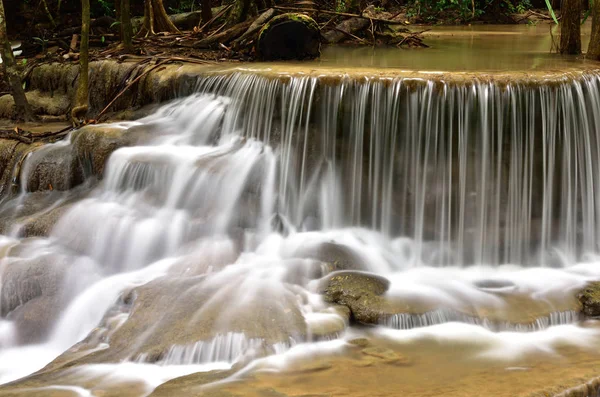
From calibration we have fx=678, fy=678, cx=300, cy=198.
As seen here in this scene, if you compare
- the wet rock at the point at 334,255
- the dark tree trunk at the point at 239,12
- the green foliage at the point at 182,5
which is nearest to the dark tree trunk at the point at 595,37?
the wet rock at the point at 334,255

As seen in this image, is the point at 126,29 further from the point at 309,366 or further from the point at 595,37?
the point at 309,366

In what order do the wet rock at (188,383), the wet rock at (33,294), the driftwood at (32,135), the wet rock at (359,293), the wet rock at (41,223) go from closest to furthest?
the wet rock at (188,383) < the wet rock at (359,293) < the wet rock at (33,294) < the wet rock at (41,223) < the driftwood at (32,135)

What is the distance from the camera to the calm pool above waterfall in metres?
5.01

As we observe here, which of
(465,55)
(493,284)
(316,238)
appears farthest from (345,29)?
(493,284)

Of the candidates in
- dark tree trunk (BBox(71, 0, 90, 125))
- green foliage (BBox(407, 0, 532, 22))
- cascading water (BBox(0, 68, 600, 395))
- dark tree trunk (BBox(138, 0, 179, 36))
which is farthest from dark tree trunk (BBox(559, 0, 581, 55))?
green foliage (BBox(407, 0, 532, 22))

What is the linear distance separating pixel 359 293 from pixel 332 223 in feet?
4.47

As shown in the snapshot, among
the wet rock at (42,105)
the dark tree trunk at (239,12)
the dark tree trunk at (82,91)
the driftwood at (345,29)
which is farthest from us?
the driftwood at (345,29)

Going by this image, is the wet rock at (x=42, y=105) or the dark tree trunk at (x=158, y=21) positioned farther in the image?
the dark tree trunk at (x=158, y=21)

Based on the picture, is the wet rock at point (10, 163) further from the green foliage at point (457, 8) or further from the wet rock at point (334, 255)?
the green foliage at point (457, 8)

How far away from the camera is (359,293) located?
5.78 meters

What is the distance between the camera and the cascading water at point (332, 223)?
564cm

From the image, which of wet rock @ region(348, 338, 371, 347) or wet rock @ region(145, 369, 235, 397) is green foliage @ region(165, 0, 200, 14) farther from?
wet rock @ region(145, 369, 235, 397)

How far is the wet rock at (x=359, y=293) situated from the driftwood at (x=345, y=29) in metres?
6.82

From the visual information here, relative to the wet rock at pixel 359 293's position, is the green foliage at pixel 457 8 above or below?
above
